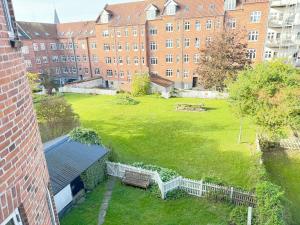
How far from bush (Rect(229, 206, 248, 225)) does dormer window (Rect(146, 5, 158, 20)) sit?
106 ft

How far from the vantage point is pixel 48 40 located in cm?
4538

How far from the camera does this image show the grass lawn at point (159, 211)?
10758mm

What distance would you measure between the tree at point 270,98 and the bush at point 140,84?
2094cm

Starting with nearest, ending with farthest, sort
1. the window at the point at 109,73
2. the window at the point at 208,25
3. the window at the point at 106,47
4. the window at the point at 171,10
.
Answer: the window at the point at 208,25, the window at the point at 171,10, the window at the point at 106,47, the window at the point at 109,73

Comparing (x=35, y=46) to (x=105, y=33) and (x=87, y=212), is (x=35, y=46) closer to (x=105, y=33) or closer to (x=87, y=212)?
(x=105, y=33)

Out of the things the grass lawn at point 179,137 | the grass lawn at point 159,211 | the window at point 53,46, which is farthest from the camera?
the window at point 53,46

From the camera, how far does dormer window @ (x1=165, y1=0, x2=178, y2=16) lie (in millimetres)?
34759

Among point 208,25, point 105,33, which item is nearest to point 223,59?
point 208,25

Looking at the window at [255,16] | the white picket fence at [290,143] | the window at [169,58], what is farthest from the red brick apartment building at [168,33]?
the white picket fence at [290,143]

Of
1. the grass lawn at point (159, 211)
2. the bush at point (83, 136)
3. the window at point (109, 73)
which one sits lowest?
the grass lawn at point (159, 211)

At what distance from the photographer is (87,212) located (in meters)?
11.5

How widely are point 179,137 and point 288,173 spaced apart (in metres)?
8.41

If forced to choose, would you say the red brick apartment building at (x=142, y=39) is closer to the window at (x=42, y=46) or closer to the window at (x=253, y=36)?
the window at (x=42, y=46)

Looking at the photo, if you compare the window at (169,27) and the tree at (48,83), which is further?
the tree at (48,83)
